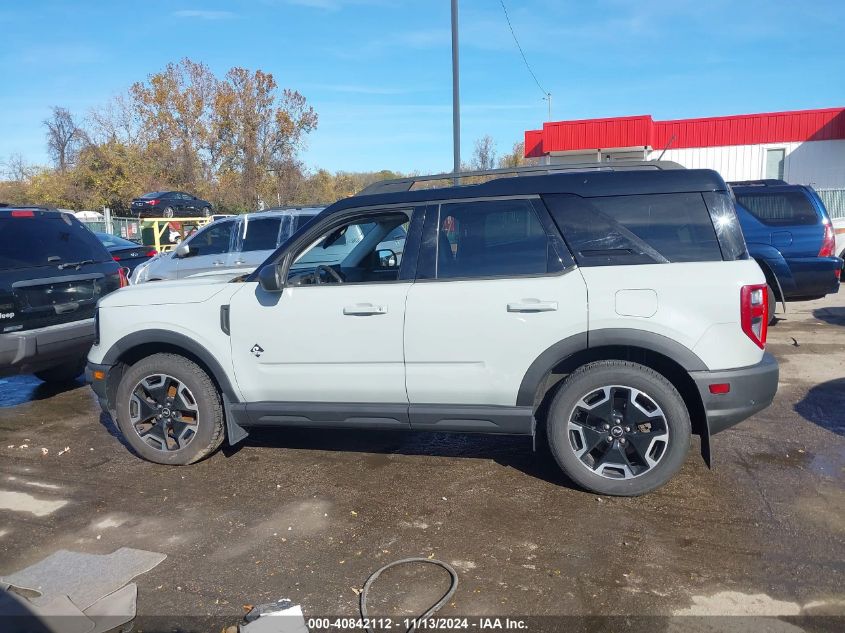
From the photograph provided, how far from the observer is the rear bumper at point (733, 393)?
4.03 metres

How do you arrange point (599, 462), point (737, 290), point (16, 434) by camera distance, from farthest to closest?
point (16, 434) → point (599, 462) → point (737, 290)

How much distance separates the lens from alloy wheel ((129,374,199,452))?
16.3ft

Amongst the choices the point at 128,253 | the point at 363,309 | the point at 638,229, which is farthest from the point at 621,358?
the point at 128,253

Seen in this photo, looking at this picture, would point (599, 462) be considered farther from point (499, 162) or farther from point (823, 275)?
point (499, 162)

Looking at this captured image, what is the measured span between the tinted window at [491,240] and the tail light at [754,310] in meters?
1.12

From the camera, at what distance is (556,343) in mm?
4176

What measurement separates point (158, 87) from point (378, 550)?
3911cm

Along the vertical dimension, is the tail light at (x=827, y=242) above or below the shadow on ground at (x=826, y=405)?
above

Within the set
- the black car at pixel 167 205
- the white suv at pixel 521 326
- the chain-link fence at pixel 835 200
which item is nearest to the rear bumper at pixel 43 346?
the white suv at pixel 521 326

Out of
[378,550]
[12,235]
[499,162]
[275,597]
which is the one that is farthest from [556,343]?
[499,162]

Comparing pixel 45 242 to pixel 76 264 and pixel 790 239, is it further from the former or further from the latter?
pixel 790 239

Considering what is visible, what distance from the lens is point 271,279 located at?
452cm

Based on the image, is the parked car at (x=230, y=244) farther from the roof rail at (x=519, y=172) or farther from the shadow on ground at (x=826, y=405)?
the shadow on ground at (x=826, y=405)

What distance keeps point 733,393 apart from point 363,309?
2.26 meters
